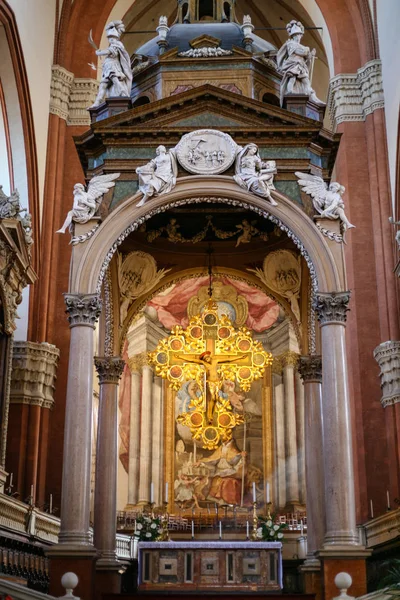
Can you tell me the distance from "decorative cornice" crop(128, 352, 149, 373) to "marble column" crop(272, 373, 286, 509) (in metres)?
2.89

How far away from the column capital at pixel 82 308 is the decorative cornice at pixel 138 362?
8.36 metres

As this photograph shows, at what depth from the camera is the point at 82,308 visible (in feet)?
36.7

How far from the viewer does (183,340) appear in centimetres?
1565

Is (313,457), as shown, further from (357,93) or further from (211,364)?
(357,93)

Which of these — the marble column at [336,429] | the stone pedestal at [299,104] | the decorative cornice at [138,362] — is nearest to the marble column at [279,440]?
the decorative cornice at [138,362]

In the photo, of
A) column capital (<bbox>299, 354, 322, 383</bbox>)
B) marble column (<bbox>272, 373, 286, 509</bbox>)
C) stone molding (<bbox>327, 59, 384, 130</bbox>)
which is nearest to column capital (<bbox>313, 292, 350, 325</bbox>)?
column capital (<bbox>299, 354, 322, 383</bbox>)

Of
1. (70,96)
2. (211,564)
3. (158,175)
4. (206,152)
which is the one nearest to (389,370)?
(211,564)

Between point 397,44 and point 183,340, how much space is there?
6.60m

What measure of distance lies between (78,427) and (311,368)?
4.52 metres

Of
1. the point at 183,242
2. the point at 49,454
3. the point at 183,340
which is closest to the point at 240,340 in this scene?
the point at 183,340

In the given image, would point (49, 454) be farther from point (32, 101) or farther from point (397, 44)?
point (397, 44)

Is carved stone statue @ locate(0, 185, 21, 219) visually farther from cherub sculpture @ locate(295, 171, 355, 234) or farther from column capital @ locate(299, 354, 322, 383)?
column capital @ locate(299, 354, 322, 383)

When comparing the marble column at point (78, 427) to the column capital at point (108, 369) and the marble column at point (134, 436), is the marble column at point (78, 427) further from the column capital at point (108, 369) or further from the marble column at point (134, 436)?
the marble column at point (134, 436)

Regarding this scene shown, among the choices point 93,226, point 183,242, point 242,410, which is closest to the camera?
point 93,226
